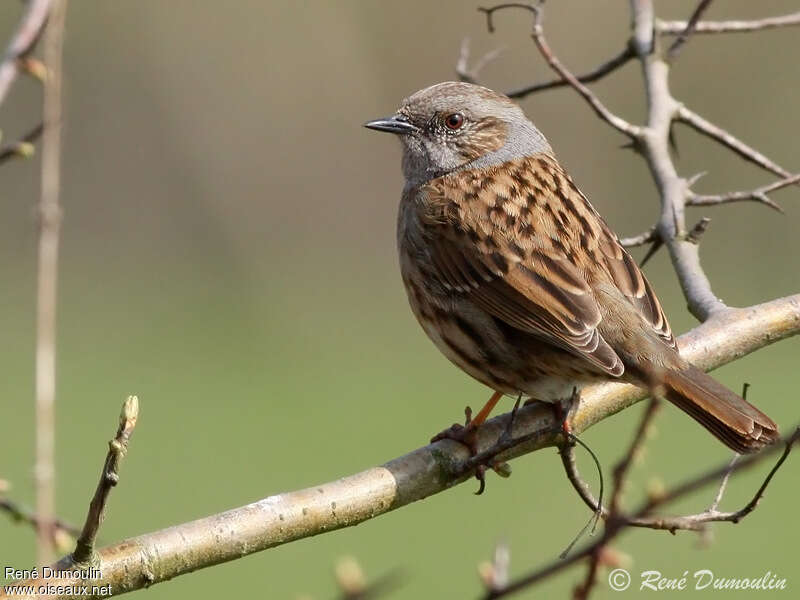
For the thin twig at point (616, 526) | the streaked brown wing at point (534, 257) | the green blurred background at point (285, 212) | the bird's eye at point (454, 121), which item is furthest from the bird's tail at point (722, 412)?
the green blurred background at point (285, 212)

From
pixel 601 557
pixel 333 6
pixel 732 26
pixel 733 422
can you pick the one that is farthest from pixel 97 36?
pixel 601 557

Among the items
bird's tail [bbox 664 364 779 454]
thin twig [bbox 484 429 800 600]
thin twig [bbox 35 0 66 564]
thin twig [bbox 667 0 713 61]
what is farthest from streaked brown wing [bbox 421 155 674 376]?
thin twig [bbox 484 429 800 600]

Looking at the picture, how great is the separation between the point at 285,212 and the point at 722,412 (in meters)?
11.4

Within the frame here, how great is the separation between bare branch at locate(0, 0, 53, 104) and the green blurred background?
8.50m

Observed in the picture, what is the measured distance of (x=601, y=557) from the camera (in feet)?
6.31

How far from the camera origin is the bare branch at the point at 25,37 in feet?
9.18

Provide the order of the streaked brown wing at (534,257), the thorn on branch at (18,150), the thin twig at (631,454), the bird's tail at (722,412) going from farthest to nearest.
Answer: the streaked brown wing at (534,257), the bird's tail at (722,412), the thorn on branch at (18,150), the thin twig at (631,454)

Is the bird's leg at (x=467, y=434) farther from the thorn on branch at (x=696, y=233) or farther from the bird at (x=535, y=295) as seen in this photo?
the thorn on branch at (x=696, y=233)

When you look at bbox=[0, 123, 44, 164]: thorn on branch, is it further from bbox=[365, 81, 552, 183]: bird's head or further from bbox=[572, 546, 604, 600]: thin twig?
bbox=[365, 81, 552, 183]: bird's head

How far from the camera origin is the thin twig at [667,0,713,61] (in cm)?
477

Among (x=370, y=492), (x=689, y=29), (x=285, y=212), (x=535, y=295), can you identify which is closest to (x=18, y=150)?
(x=370, y=492)

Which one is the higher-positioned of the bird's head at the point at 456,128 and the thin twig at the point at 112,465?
the bird's head at the point at 456,128

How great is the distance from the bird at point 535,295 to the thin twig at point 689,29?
628mm

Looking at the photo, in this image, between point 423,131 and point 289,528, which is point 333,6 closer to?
point 423,131
